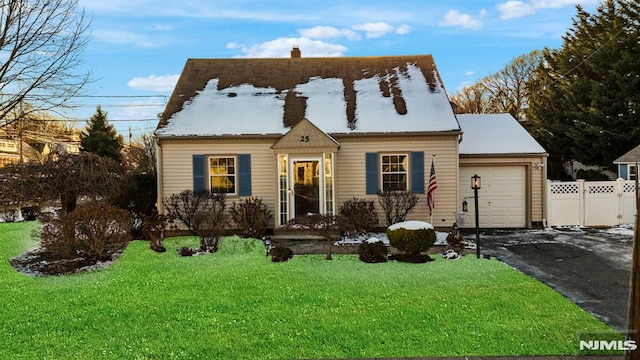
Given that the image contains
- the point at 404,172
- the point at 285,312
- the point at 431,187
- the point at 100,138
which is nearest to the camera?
the point at 285,312

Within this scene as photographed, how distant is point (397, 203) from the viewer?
1268cm

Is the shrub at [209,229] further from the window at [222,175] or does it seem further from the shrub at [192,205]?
the window at [222,175]

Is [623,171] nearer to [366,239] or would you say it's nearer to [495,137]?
[495,137]

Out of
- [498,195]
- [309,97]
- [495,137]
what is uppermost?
[309,97]

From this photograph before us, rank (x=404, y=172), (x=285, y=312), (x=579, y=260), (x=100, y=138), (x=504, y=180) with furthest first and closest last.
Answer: (x=100, y=138) < (x=504, y=180) < (x=404, y=172) < (x=579, y=260) < (x=285, y=312)

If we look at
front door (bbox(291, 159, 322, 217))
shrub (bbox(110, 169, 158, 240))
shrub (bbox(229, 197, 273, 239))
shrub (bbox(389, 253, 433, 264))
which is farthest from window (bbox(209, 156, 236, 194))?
shrub (bbox(389, 253, 433, 264))

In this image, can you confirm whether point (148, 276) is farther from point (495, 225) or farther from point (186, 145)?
point (495, 225)

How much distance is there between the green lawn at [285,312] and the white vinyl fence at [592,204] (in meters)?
6.70

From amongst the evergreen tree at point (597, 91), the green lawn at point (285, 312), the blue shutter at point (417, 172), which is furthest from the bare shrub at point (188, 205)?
the evergreen tree at point (597, 91)

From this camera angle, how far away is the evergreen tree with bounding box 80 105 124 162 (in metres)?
32.9

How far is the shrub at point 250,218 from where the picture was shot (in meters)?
12.3
